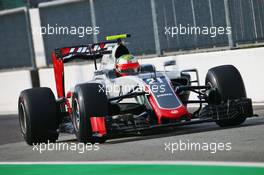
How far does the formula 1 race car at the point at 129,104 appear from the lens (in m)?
11.9

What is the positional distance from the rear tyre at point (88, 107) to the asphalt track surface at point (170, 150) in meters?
0.25

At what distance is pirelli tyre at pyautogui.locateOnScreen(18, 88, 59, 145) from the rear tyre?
1183mm

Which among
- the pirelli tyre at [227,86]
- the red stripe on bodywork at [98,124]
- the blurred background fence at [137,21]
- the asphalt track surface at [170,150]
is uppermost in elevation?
the blurred background fence at [137,21]

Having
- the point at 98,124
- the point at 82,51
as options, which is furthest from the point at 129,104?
the point at 82,51

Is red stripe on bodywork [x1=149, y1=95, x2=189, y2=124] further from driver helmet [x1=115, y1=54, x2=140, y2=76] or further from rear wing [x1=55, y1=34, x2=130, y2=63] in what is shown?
rear wing [x1=55, y1=34, x2=130, y2=63]

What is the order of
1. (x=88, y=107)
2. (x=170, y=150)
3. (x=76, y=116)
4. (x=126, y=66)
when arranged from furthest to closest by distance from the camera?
(x=126, y=66) → (x=76, y=116) → (x=88, y=107) → (x=170, y=150)

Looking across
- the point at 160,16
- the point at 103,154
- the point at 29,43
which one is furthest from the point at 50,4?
the point at 103,154

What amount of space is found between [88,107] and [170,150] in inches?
76.1

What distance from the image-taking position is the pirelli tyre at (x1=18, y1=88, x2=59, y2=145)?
13148 mm

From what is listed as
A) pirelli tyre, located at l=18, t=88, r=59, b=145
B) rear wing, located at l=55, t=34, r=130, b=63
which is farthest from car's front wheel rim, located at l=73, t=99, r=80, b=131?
rear wing, located at l=55, t=34, r=130, b=63

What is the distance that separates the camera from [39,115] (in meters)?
13.2

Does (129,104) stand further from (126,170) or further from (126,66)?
(126,170)

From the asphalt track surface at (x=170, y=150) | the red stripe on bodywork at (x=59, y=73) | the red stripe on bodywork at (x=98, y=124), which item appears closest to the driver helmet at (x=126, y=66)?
the asphalt track surface at (x=170, y=150)

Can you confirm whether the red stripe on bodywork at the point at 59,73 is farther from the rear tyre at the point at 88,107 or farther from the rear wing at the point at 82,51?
the rear tyre at the point at 88,107
